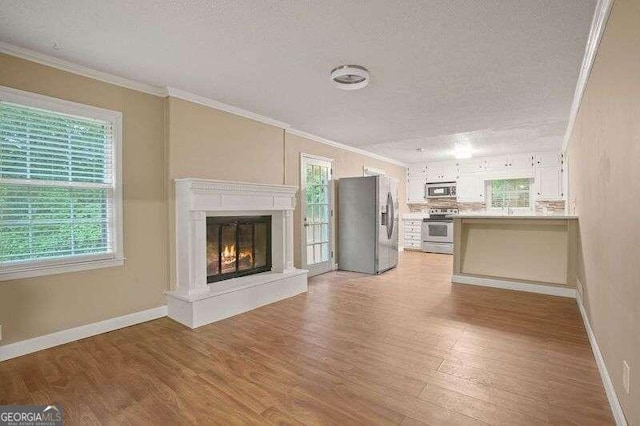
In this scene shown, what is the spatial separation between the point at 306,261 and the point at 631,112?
4.27m

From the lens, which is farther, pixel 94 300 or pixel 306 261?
pixel 306 261

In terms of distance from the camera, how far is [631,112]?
143 cm

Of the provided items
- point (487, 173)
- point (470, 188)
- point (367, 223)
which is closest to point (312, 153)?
point (367, 223)

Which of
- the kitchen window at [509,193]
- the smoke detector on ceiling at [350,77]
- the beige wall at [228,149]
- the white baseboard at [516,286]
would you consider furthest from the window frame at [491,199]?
the smoke detector on ceiling at [350,77]

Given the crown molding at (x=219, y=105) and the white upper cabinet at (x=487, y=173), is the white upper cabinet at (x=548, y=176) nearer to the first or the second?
the white upper cabinet at (x=487, y=173)

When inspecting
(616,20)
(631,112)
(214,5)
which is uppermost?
(214,5)

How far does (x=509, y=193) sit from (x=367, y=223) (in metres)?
4.33

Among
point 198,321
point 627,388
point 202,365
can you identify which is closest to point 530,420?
point 627,388

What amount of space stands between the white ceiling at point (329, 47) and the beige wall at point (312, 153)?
1002 mm

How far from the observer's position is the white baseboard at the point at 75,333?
2.41 meters

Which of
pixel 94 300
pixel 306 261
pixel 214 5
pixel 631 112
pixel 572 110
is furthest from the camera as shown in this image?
pixel 306 261

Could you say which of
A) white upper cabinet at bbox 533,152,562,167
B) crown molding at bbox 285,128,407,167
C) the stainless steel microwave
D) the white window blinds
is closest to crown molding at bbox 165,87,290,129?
crown molding at bbox 285,128,407,167

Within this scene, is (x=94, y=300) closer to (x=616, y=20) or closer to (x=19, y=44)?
(x=19, y=44)

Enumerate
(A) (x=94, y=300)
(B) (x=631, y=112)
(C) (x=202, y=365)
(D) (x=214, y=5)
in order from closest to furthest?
1. (B) (x=631, y=112)
2. (D) (x=214, y=5)
3. (C) (x=202, y=365)
4. (A) (x=94, y=300)
